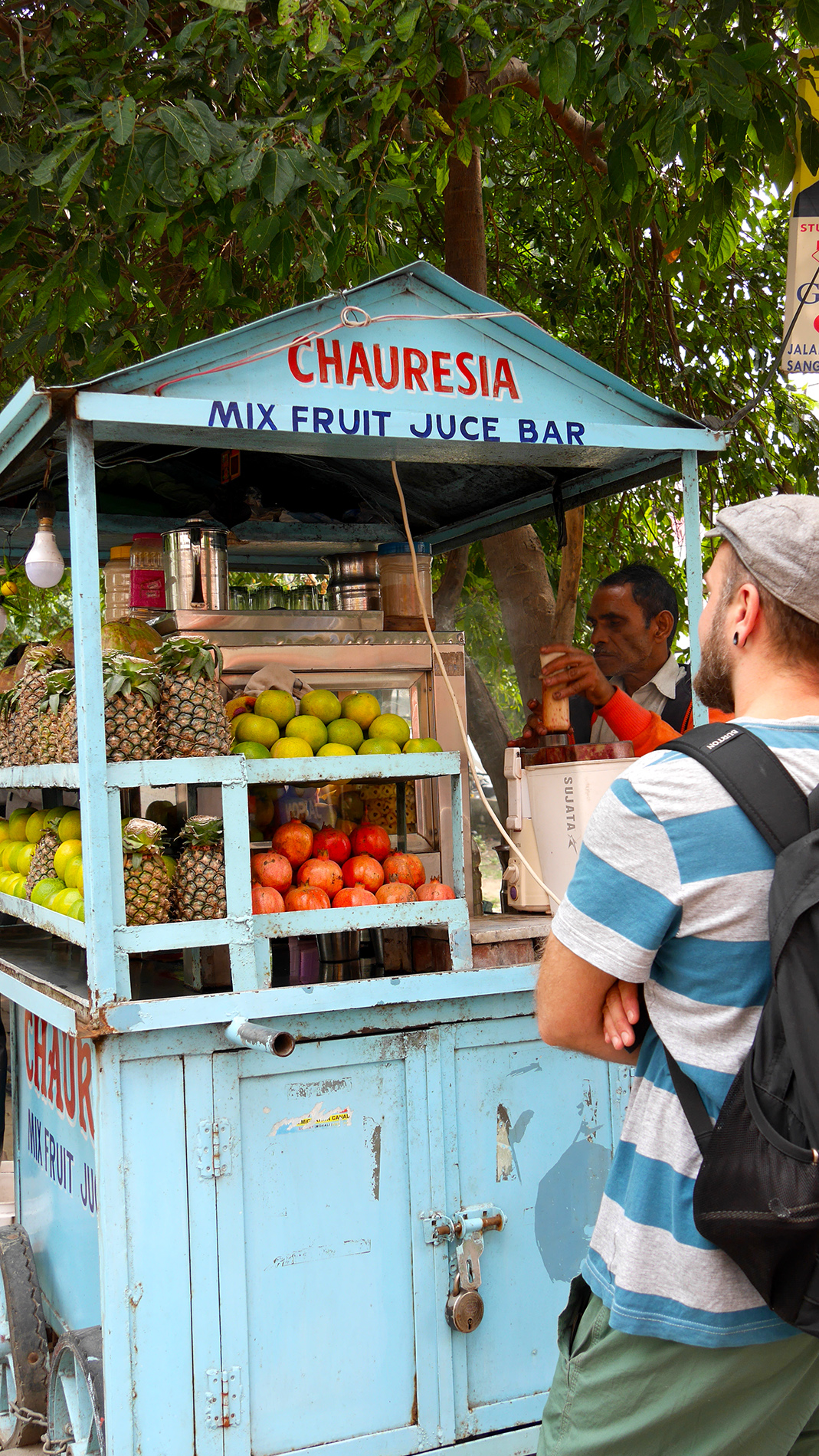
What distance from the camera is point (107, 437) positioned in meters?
2.88

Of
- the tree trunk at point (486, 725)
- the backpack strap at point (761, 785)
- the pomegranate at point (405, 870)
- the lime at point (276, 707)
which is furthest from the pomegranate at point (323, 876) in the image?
the tree trunk at point (486, 725)

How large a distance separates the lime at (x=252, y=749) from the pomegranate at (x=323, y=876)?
29 cm

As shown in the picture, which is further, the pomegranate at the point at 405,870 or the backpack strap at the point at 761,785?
the pomegranate at the point at 405,870

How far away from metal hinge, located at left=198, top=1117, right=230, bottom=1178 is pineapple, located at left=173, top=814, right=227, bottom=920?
47cm

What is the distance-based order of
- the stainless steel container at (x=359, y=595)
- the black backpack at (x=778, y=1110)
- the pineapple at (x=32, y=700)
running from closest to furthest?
the black backpack at (x=778, y=1110) → the pineapple at (x=32, y=700) → the stainless steel container at (x=359, y=595)

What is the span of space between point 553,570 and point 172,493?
3.28m

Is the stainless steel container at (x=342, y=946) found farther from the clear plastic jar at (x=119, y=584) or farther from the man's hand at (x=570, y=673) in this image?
the clear plastic jar at (x=119, y=584)

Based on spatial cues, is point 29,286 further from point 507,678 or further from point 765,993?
point 507,678

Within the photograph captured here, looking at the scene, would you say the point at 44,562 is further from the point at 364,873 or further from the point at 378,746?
the point at 364,873

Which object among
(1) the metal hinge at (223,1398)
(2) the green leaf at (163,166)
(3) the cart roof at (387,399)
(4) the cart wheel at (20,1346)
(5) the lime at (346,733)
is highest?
(2) the green leaf at (163,166)

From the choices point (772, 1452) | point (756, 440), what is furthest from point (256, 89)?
point (772, 1452)

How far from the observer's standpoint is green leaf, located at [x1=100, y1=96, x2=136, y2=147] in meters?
3.22

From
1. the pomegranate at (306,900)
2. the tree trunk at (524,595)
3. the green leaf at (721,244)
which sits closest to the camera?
the pomegranate at (306,900)

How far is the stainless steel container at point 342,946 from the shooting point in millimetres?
3170
